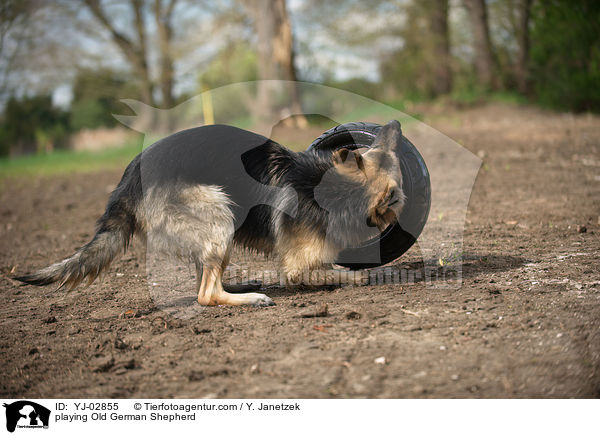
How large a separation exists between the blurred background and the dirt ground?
1157 cm

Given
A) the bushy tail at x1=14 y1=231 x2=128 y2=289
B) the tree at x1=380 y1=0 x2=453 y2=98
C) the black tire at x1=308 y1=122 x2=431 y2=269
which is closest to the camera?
the bushy tail at x1=14 y1=231 x2=128 y2=289

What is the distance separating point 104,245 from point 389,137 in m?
2.34

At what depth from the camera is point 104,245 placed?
3.82 m

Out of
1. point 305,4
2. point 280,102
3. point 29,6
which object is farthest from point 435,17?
point 29,6

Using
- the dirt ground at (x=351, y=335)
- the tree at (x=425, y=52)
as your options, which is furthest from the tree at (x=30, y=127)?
the dirt ground at (x=351, y=335)

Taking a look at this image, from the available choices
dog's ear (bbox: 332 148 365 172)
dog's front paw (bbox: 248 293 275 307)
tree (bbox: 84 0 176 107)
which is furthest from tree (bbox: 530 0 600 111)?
tree (bbox: 84 0 176 107)

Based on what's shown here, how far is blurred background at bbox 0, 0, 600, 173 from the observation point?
15.6 meters

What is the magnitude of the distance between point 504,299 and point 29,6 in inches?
1079

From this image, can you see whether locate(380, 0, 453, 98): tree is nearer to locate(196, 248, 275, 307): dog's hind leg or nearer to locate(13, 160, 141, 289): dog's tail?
locate(196, 248, 275, 307): dog's hind leg

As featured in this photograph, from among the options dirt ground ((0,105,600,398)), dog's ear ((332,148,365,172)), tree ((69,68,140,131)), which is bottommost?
dirt ground ((0,105,600,398))

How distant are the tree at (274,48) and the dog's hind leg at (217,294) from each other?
13670mm

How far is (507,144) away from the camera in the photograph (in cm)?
1153
